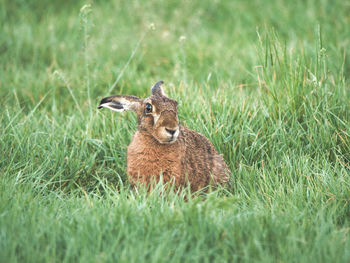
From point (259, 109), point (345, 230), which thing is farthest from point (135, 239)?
point (259, 109)

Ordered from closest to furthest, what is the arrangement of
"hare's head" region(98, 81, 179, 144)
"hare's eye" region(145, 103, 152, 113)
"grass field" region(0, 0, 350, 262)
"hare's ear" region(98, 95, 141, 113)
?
"grass field" region(0, 0, 350, 262) < "hare's head" region(98, 81, 179, 144) < "hare's eye" region(145, 103, 152, 113) < "hare's ear" region(98, 95, 141, 113)

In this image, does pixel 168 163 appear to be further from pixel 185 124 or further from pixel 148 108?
pixel 185 124

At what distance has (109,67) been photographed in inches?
238

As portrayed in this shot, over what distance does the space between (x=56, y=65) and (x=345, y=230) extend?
4.33m

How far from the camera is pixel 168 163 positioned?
152 inches

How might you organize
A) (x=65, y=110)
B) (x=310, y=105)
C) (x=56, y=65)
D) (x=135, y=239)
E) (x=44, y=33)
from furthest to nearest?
(x=44, y=33)
(x=56, y=65)
(x=65, y=110)
(x=310, y=105)
(x=135, y=239)

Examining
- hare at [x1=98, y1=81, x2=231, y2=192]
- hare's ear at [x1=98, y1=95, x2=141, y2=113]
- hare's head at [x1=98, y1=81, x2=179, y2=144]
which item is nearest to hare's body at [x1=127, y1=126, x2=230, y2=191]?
hare at [x1=98, y1=81, x2=231, y2=192]

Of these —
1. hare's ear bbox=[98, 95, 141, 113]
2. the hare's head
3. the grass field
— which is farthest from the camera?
hare's ear bbox=[98, 95, 141, 113]

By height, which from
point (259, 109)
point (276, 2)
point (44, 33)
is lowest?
point (259, 109)

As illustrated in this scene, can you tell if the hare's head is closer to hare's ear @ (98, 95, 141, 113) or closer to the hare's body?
hare's ear @ (98, 95, 141, 113)

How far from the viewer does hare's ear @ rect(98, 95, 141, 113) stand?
403 cm

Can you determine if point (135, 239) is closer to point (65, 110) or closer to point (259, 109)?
point (259, 109)

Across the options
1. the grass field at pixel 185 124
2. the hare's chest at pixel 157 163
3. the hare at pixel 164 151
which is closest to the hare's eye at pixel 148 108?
the hare at pixel 164 151

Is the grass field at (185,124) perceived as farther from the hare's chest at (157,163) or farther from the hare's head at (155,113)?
the hare's head at (155,113)
